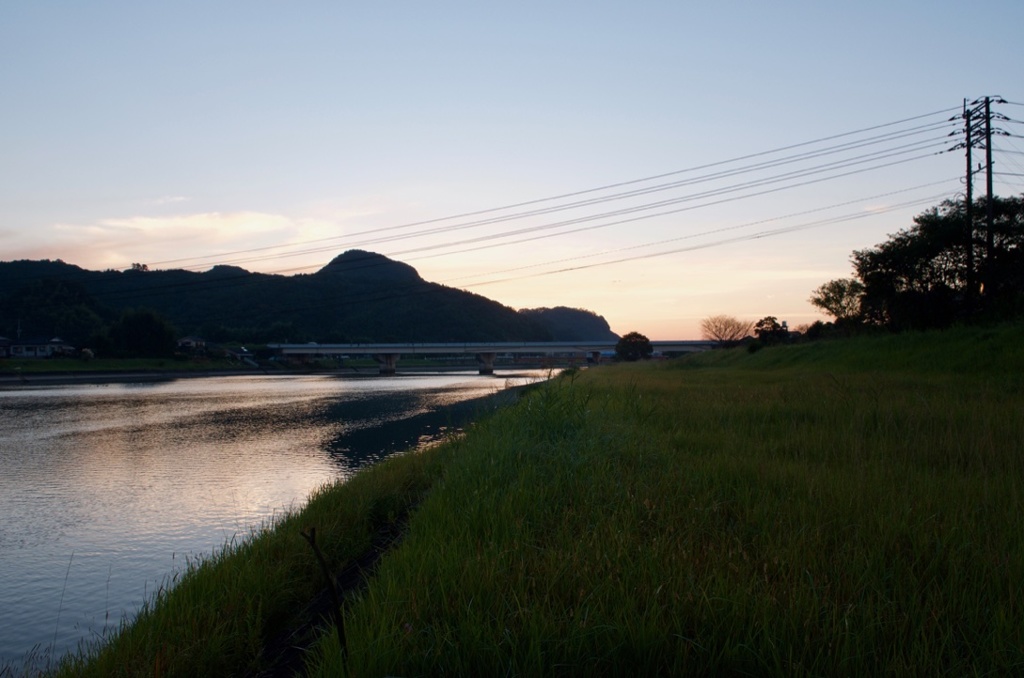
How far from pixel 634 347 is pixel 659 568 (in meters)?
80.5

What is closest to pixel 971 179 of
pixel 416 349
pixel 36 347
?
pixel 416 349

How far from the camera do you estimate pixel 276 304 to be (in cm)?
9138

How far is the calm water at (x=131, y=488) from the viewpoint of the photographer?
6.19m

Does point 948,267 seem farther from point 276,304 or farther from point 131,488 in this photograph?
point 276,304

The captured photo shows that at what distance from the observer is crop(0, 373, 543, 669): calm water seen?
6.19 metres

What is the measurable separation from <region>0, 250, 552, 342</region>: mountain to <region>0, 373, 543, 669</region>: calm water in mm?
58279

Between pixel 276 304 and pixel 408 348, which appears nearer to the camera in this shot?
pixel 408 348

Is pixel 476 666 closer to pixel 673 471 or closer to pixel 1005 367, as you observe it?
pixel 673 471

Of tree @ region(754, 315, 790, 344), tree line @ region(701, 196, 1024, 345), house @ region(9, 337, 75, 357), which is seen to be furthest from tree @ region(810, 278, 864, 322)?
house @ region(9, 337, 75, 357)

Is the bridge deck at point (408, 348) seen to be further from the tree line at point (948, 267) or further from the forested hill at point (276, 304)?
the tree line at point (948, 267)

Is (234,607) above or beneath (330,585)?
beneath

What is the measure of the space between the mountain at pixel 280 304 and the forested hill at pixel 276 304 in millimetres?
130

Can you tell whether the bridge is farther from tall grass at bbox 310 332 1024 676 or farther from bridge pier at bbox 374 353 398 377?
tall grass at bbox 310 332 1024 676

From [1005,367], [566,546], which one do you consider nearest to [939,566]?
[566,546]
